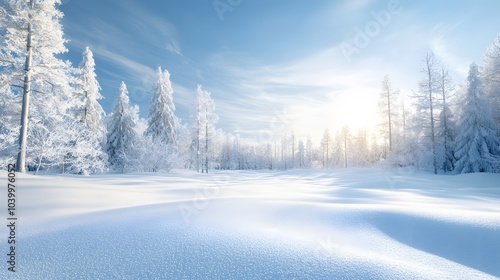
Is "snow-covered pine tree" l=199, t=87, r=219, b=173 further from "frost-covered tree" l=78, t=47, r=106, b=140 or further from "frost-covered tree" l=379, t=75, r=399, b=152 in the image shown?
"frost-covered tree" l=379, t=75, r=399, b=152

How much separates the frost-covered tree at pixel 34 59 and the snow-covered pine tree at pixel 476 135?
25.3 metres

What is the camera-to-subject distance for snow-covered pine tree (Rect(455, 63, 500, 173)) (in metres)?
15.8

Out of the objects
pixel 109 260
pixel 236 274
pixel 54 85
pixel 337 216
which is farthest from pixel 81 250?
pixel 54 85

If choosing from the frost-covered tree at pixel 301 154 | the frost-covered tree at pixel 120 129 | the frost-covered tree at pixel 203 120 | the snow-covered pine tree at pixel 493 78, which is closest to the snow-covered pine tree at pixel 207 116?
the frost-covered tree at pixel 203 120

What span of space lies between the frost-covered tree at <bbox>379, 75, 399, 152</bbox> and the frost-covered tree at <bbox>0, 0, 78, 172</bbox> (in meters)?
30.4

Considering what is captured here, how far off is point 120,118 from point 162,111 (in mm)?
4461

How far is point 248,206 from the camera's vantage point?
374cm

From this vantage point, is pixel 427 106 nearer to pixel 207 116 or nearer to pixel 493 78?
pixel 493 78

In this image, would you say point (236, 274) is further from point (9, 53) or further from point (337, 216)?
point (9, 53)

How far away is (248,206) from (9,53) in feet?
39.5

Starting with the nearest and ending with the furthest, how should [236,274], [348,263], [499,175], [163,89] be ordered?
[236,274] < [348,263] < [499,175] < [163,89]

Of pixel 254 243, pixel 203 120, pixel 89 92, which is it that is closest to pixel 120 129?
pixel 89 92

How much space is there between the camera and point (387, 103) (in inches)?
1088

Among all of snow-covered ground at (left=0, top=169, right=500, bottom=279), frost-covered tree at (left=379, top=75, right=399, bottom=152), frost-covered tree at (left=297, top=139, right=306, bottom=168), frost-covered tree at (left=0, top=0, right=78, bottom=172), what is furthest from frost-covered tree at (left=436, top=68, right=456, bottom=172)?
frost-covered tree at (left=297, top=139, right=306, bottom=168)
